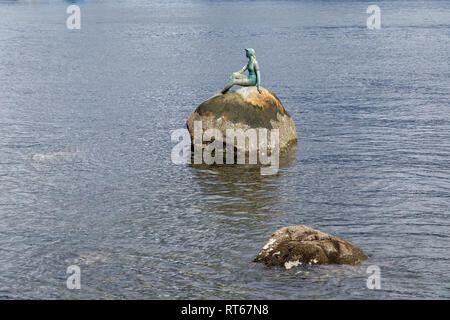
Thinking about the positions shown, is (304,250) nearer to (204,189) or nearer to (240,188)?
(240,188)

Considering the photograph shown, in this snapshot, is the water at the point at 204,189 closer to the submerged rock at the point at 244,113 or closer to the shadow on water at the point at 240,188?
the shadow on water at the point at 240,188

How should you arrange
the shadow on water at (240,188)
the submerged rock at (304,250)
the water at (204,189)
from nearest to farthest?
the water at (204,189), the submerged rock at (304,250), the shadow on water at (240,188)

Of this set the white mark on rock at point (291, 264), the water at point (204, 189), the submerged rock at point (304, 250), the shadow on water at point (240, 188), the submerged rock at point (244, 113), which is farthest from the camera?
the submerged rock at point (244, 113)

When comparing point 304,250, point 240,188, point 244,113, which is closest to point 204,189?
point 240,188

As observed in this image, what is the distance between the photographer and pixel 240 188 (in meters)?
27.6

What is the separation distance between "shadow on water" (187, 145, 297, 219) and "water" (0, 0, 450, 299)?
10cm

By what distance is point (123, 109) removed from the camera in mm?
45406

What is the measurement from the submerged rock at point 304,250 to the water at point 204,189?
0.95 ft

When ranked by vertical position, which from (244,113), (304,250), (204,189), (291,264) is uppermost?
(244,113)

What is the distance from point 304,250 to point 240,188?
27.3ft

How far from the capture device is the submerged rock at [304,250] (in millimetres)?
19547

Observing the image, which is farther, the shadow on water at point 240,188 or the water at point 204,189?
the shadow on water at point 240,188

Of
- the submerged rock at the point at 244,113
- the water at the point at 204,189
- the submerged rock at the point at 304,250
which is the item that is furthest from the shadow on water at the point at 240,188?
the submerged rock at the point at 304,250

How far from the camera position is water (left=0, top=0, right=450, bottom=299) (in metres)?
19.2
